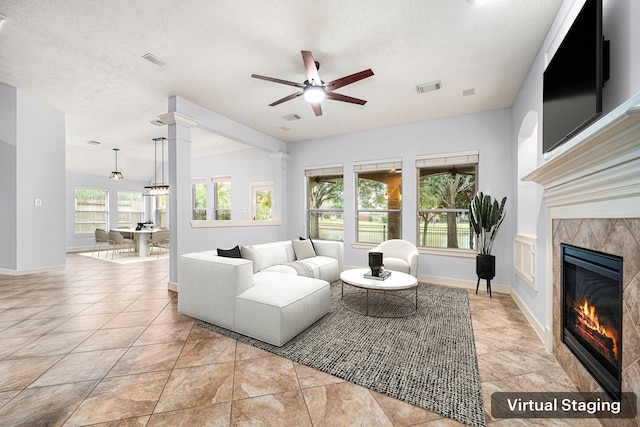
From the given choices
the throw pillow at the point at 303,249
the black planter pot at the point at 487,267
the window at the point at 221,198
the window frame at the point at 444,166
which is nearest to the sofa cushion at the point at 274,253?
the throw pillow at the point at 303,249

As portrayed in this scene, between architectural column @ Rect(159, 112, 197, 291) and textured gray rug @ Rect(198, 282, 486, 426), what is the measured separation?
1.54 metres

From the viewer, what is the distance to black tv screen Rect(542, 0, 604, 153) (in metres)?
1.50

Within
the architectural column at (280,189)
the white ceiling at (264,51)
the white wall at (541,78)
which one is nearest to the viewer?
the white wall at (541,78)

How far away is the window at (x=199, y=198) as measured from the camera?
8.07 m

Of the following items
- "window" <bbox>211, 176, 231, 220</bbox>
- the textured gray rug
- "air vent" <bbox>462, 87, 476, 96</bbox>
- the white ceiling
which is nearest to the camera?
the textured gray rug

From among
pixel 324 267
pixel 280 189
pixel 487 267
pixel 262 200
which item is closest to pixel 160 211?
pixel 262 200

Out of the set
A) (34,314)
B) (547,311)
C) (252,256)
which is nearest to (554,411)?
(547,311)

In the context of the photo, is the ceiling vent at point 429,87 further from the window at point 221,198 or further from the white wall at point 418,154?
the window at point 221,198

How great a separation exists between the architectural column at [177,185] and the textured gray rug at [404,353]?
1.54 m

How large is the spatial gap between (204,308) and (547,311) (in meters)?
3.22

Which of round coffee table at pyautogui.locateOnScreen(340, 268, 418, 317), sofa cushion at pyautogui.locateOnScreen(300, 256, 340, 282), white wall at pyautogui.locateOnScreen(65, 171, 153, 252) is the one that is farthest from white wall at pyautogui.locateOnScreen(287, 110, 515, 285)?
white wall at pyautogui.locateOnScreen(65, 171, 153, 252)

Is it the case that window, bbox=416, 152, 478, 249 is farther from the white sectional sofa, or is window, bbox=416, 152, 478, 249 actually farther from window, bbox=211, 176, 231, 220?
window, bbox=211, 176, 231, 220

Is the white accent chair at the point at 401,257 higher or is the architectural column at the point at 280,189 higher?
the architectural column at the point at 280,189

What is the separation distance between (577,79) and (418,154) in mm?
3078
